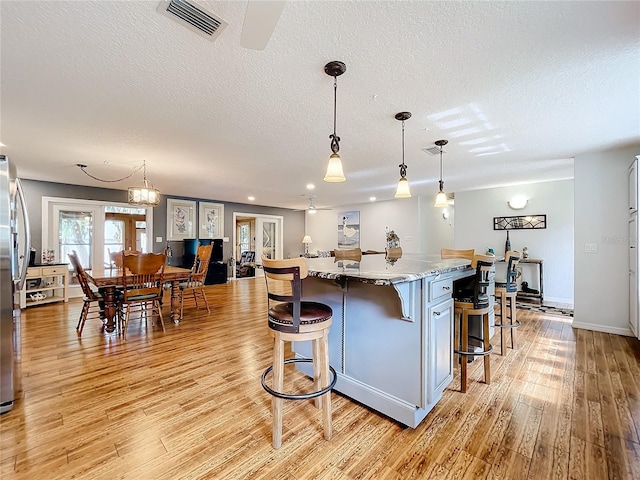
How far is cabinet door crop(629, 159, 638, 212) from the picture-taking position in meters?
2.94

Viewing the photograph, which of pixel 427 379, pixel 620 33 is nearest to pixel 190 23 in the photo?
pixel 620 33

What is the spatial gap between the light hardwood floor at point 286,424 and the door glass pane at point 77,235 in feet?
12.1

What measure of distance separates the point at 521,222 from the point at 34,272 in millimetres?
8642

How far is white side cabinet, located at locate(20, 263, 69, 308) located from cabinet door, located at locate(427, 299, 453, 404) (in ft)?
19.5

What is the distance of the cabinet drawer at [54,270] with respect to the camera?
186 inches

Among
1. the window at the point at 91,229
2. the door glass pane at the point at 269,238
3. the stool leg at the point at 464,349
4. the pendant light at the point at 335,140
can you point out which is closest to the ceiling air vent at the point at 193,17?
the pendant light at the point at 335,140

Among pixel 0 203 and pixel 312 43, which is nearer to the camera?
pixel 312 43

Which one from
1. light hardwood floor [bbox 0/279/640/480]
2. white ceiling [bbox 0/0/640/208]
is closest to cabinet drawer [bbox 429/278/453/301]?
light hardwood floor [bbox 0/279/640/480]

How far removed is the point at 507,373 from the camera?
7.99ft

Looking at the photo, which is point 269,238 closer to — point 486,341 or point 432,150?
point 432,150

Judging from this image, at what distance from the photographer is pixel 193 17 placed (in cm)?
136

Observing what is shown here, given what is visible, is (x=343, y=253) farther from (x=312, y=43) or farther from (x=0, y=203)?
(x=0, y=203)

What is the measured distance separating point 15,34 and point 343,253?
2.68 metres

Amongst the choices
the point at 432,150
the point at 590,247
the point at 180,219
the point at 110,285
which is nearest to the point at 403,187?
the point at 432,150
